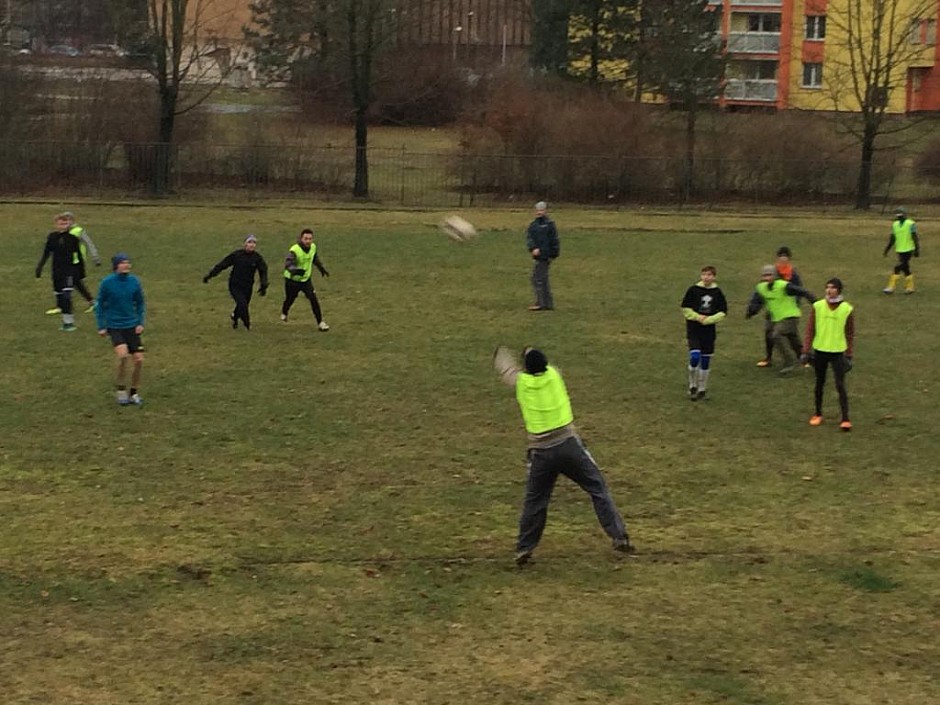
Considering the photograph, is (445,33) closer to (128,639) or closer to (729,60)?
(729,60)

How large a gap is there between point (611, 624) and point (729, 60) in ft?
169

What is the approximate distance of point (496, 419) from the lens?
1441cm

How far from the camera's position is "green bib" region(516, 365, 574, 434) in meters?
9.37

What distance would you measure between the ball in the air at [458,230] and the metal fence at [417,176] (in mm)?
9473

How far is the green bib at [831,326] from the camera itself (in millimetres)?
13648

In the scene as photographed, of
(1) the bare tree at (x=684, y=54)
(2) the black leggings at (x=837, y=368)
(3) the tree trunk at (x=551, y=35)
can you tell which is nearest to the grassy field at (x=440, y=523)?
(2) the black leggings at (x=837, y=368)

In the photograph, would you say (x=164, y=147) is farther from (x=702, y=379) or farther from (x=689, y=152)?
(x=702, y=379)

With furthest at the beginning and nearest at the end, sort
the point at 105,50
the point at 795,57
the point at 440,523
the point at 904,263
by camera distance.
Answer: the point at 795,57, the point at 105,50, the point at 904,263, the point at 440,523

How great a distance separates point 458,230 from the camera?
112ft

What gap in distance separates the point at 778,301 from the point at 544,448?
28.0 ft

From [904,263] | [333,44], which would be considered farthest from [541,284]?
[333,44]

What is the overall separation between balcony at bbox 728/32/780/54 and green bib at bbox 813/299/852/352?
Answer: 63.0 meters

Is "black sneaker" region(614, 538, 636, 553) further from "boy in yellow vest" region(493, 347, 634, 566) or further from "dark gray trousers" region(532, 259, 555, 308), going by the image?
"dark gray trousers" region(532, 259, 555, 308)

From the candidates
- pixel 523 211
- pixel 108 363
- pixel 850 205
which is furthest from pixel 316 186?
pixel 108 363
